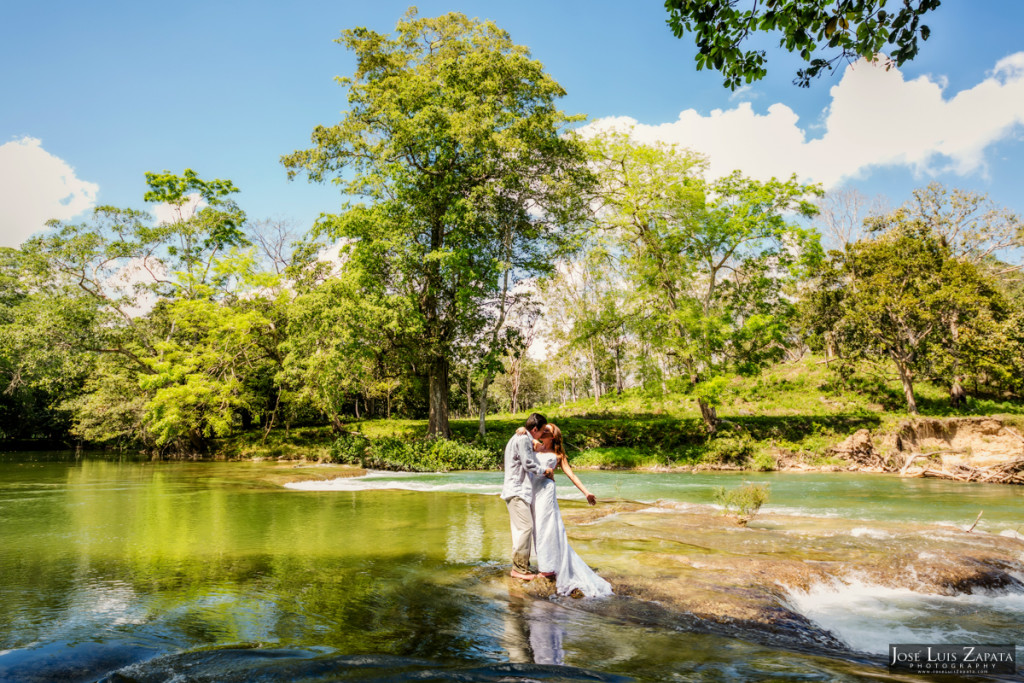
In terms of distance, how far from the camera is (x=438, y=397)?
82.9ft

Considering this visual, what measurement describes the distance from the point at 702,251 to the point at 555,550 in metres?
21.2

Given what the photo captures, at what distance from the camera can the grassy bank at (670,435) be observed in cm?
2325

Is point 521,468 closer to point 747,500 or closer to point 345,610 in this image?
point 345,610

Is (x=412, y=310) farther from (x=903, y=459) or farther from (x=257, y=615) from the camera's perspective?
(x=903, y=459)

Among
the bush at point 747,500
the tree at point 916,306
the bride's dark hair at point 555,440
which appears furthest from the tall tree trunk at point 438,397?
the tree at point 916,306

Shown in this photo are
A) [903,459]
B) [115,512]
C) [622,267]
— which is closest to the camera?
[115,512]

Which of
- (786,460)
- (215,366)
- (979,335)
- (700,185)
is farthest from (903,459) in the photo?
(215,366)

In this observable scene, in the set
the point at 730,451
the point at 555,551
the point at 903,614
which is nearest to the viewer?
the point at 903,614

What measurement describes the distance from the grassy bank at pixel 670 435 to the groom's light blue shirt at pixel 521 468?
16501 millimetres

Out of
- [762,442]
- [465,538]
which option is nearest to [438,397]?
[762,442]

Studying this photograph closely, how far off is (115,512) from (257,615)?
881cm

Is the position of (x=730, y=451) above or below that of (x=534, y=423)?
below

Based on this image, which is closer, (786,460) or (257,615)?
(257,615)

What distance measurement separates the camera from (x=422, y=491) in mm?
15648
